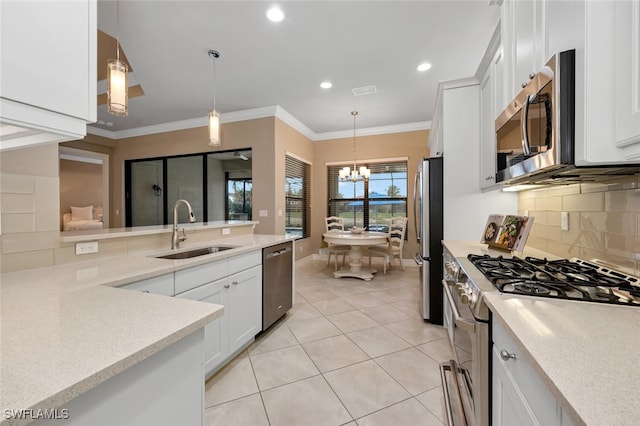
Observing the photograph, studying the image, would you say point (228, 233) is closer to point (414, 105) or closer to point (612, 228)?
point (612, 228)

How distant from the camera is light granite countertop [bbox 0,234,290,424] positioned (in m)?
0.49

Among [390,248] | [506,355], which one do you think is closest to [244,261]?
[506,355]

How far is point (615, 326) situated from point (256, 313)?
2096 mm

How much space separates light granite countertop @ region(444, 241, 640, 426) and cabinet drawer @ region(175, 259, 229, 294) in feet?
5.03

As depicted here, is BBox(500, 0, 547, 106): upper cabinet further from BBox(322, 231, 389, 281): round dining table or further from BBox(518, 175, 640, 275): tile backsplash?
BBox(322, 231, 389, 281): round dining table

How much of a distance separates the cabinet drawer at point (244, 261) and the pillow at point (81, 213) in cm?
677

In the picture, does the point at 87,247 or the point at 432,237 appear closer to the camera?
the point at 87,247

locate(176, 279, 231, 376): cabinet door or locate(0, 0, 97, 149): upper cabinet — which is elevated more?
locate(0, 0, 97, 149): upper cabinet

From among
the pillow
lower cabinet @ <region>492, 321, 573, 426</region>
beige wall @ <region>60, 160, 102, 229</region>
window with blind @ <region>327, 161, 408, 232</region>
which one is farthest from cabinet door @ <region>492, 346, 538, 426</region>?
beige wall @ <region>60, 160, 102, 229</region>

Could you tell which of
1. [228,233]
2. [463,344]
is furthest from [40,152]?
[463,344]

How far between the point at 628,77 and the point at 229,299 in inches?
86.6

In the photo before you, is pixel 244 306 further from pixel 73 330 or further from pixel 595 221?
pixel 595 221

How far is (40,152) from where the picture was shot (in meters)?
1.36

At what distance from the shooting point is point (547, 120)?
3.36ft
